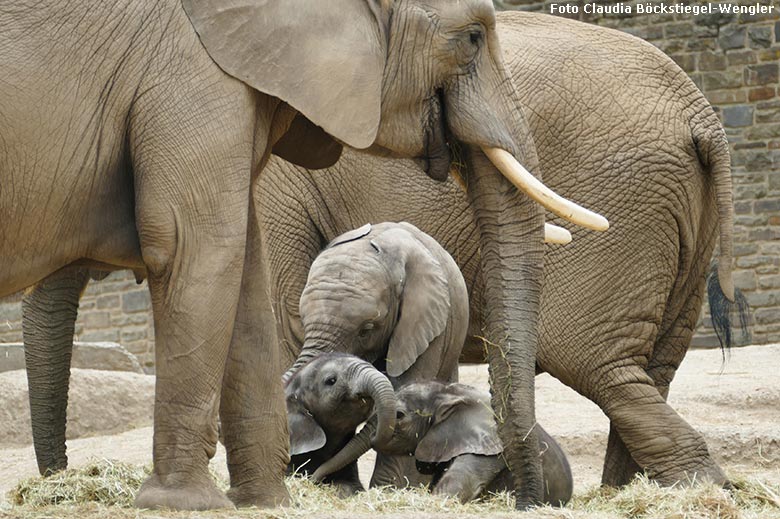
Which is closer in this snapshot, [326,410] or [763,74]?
[326,410]

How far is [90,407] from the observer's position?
34.2 ft

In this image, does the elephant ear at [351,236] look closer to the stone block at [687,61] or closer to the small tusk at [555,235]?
the small tusk at [555,235]

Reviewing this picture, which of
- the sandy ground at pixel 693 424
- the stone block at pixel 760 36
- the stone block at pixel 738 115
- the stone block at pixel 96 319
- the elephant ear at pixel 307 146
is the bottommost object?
the sandy ground at pixel 693 424

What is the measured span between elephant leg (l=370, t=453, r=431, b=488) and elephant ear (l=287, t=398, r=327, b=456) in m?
0.27

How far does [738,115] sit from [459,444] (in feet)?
35.3

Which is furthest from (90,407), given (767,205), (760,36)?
(760,36)

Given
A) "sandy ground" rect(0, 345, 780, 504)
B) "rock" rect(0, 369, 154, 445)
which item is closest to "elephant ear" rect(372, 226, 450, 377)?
"sandy ground" rect(0, 345, 780, 504)

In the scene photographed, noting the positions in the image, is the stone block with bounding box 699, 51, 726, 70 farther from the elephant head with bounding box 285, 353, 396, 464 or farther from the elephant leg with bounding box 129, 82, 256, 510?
the elephant leg with bounding box 129, 82, 256, 510

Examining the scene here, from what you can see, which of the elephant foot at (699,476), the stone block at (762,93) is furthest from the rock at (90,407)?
the stone block at (762,93)

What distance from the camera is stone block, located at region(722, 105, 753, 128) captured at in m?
16.3

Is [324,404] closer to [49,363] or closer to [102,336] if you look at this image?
[49,363]

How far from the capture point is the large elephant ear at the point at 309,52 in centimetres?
466

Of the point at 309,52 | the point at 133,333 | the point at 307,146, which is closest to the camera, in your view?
the point at 309,52

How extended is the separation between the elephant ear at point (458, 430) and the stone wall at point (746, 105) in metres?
9.99
